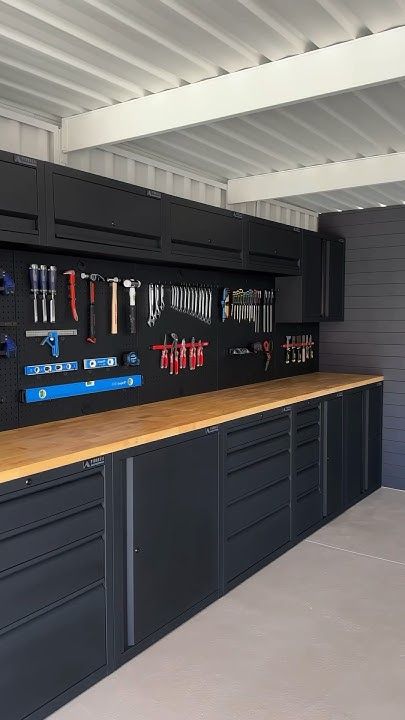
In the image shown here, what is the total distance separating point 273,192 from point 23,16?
2.21 metres

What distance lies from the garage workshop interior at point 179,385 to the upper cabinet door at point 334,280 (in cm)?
47

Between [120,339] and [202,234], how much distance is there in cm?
72

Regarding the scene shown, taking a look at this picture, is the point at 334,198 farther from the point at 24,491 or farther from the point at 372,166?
the point at 24,491

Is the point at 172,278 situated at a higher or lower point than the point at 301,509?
higher

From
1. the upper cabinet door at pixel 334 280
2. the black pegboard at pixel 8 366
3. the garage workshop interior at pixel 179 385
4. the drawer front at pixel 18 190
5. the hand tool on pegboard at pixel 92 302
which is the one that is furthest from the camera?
the upper cabinet door at pixel 334 280

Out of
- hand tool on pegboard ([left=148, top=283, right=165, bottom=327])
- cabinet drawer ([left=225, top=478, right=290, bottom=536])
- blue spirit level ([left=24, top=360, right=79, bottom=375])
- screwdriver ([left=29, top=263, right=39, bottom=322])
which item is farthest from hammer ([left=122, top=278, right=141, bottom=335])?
cabinet drawer ([left=225, top=478, right=290, bottom=536])

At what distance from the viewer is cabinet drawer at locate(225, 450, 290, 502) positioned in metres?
2.93

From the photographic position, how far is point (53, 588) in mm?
1992

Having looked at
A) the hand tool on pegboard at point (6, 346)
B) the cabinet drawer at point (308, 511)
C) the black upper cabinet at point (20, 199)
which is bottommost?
the cabinet drawer at point (308, 511)

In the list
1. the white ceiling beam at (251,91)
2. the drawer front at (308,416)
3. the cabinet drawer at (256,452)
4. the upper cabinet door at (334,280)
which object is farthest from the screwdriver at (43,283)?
the upper cabinet door at (334,280)

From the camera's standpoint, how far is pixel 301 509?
11.8ft

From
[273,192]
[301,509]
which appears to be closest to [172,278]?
[273,192]

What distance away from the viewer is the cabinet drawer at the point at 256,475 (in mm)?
2930

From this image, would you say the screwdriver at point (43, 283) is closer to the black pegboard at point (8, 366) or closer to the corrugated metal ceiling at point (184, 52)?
the black pegboard at point (8, 366)
